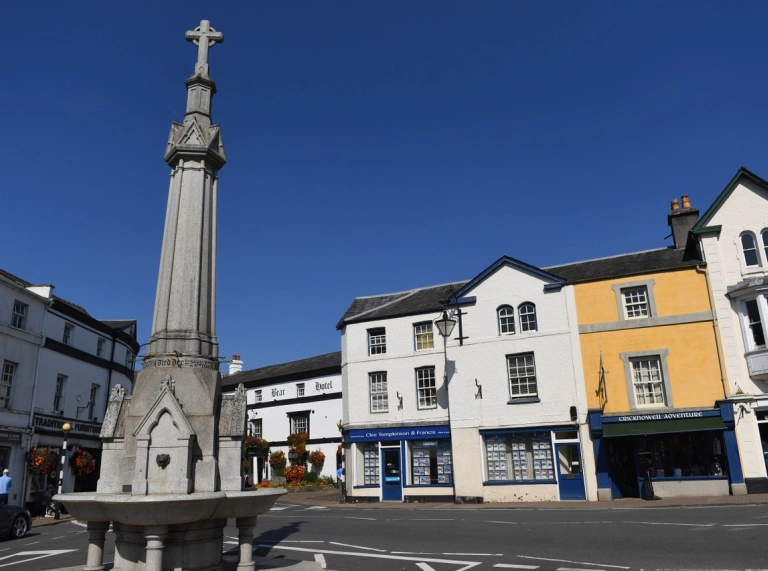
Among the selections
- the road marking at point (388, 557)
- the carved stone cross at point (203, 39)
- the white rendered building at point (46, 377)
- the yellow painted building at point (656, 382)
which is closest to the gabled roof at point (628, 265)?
the yellow painted building at point (656, 382)

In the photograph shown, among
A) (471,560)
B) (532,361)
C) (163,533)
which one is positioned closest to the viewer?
(163,533)

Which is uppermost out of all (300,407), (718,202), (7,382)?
(718,202)

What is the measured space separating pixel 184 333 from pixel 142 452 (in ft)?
5.99

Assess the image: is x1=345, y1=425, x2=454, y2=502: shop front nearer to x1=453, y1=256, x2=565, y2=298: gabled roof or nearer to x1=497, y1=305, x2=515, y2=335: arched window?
x1=497, y1=305, x2=515, y2=335: arched window

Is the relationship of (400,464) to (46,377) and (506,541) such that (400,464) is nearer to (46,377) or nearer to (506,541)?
(506,541)

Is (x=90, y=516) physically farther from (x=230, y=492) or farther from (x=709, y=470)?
(x=709, y=470)

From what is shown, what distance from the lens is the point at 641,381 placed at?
76.3 feet

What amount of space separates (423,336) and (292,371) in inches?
764

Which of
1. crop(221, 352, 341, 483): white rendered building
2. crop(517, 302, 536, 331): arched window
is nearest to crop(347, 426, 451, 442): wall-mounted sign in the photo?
crop(517, 302, 536, 331): arched window

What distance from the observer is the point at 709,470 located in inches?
857

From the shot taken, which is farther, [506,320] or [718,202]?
[506,320]

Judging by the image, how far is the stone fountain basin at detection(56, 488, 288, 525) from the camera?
7.31m

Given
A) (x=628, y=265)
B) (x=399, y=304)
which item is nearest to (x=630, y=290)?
(x=628, y=265)

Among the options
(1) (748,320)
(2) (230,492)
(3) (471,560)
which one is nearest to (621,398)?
(1) (748,320)
